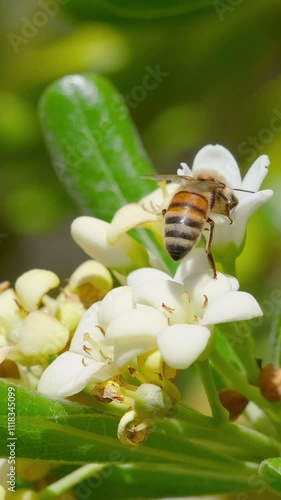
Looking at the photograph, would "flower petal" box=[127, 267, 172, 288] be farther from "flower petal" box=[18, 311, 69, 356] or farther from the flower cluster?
"flower petal" box=[18, 311, 69, 356]

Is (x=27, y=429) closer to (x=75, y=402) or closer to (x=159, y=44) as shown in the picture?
(x=75, y=402)

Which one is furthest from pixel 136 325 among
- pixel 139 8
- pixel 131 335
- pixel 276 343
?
pixel 139 8

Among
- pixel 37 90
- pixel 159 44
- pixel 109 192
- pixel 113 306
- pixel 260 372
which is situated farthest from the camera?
pixel 37 90

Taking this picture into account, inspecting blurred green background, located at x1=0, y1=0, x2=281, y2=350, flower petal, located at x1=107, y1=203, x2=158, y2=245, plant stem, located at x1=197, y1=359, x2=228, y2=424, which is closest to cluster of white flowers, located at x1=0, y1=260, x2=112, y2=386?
flower petal, located at x1=107, y1=203, x2=158, y2=245

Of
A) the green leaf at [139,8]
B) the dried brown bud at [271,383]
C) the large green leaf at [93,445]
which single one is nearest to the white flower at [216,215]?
the dried brown bud at [271,383]

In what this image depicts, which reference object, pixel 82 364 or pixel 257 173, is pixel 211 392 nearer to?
pixel 82 364

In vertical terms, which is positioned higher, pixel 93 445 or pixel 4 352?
pixel 4 352

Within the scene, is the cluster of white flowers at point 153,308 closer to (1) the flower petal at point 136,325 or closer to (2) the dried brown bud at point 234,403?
(1) the flower petal at point 136,325

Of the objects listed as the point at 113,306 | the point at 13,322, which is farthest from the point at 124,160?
the point at 113,306
